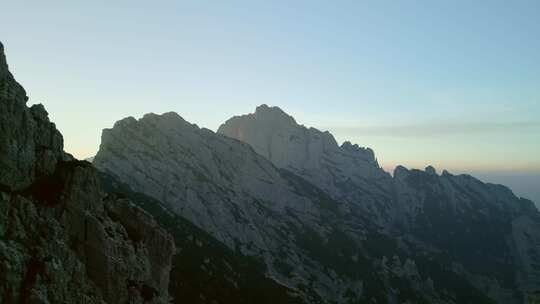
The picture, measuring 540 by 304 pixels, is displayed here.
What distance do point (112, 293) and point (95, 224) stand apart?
774cm

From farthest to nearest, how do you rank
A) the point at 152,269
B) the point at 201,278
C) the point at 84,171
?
the point at 201,278, the point at 152,269, the point at 84,171

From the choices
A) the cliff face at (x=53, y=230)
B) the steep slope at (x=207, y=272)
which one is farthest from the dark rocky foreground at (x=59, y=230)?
the steep slope at (x=207, y=272)

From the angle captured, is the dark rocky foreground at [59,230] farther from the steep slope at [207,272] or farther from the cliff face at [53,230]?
the steep slope at [207,272]

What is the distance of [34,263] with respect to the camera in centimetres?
4769

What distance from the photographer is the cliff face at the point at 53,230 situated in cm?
4734

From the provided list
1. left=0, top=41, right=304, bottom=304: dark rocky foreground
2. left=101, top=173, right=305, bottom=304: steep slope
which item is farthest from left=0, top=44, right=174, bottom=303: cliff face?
left=101, top=173, right=305, bottom=304: steep slope

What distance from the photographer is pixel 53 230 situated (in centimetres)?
5312

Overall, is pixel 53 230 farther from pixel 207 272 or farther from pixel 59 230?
pixel 207 272

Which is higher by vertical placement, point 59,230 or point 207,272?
point 59,230

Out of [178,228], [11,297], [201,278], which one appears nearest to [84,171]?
[11,297]

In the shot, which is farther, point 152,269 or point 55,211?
point 152,269

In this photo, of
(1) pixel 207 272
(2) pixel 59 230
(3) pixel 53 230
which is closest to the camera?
(3) pixel 53 230

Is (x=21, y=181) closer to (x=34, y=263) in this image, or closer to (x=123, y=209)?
(x=34, y=263)

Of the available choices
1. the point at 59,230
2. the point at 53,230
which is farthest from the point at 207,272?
the point at 53,230
